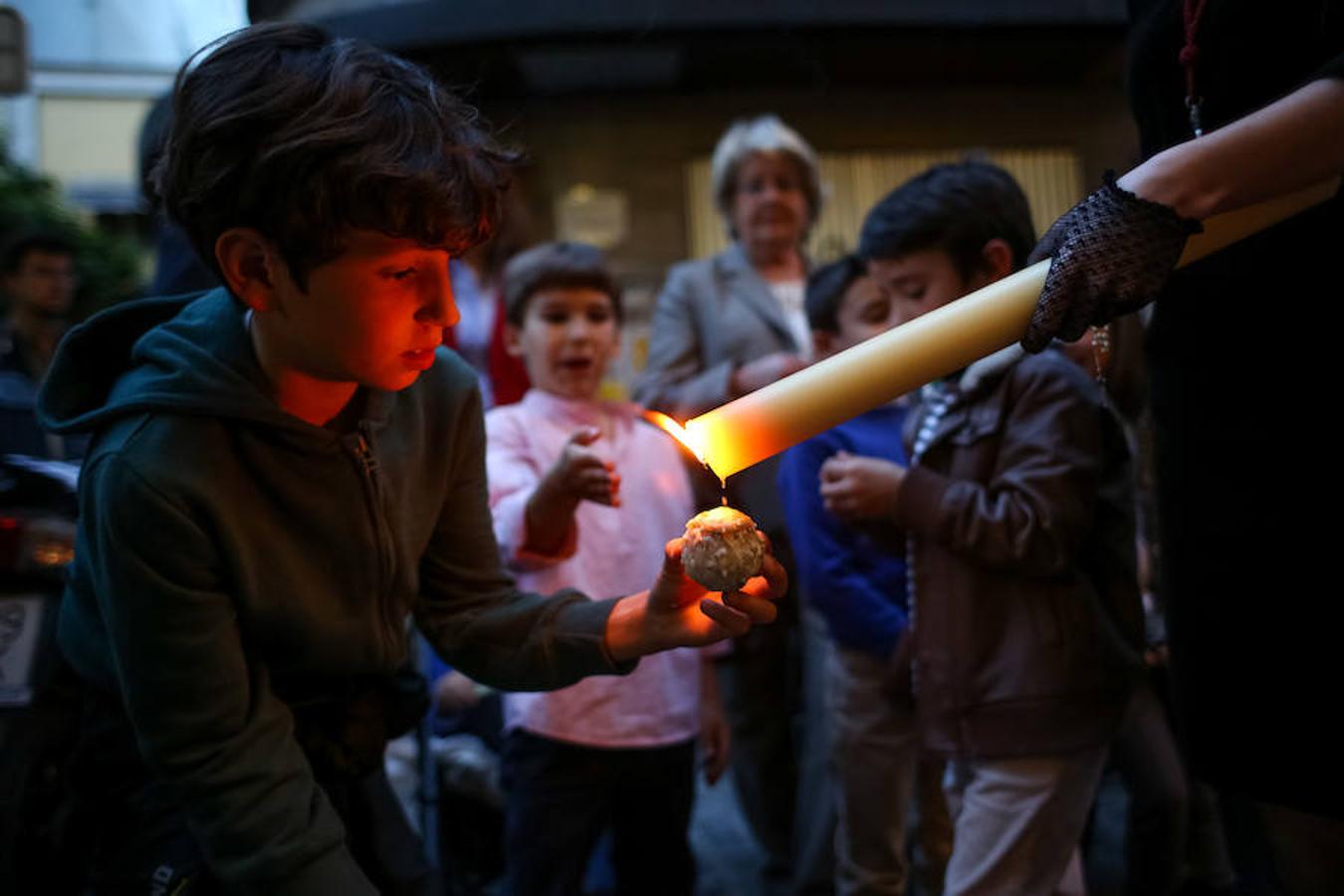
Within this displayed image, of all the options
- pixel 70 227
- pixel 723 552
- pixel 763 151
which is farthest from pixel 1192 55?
pixel 70 227

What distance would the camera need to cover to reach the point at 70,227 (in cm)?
979

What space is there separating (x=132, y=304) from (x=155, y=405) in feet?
1.32

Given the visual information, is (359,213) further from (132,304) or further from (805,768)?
(805,768)

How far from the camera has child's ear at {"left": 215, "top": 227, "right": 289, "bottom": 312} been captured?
64.5 inches

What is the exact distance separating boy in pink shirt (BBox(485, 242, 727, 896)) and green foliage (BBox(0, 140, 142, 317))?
701cm

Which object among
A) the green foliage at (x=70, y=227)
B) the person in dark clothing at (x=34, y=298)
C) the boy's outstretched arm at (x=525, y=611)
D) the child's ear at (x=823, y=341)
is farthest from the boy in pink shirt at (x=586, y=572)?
the green foliage at (x=70, y=227)

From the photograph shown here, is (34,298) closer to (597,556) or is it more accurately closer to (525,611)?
(597,556)

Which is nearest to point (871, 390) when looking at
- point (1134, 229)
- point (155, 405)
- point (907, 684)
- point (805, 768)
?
point (1134, 229)

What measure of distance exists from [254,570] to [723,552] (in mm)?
709

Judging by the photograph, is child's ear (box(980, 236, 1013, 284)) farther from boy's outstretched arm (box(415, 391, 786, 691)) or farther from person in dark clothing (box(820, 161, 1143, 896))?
boy's outstretched arm (box(415, 391, 786, 691))

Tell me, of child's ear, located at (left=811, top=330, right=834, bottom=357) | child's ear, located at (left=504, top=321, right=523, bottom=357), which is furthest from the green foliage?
child's ear, located at (left=811, top=330, right=834, bottom=357)

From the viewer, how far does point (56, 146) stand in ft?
61.5

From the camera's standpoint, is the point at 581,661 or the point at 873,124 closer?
the point at 581,661

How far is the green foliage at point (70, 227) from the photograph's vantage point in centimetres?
958
